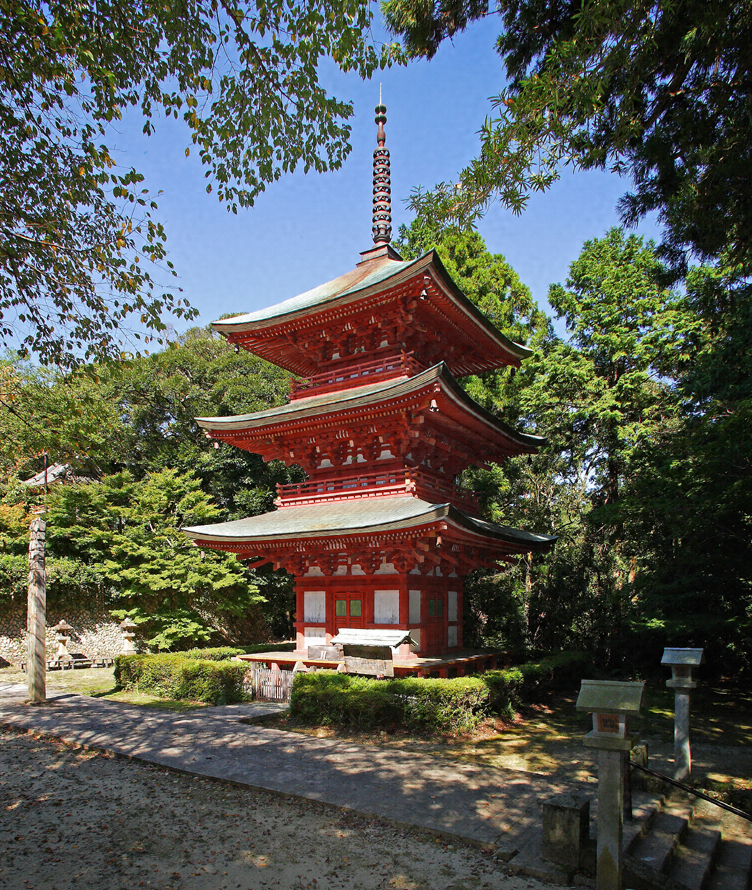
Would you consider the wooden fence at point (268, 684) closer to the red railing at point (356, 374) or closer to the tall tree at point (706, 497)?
the red railing at point (356, 374)

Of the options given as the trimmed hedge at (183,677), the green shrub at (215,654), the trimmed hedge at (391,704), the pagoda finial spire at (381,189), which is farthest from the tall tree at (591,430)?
the trimmed hedge at (183,677)

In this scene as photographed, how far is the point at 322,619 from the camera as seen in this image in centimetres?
1647

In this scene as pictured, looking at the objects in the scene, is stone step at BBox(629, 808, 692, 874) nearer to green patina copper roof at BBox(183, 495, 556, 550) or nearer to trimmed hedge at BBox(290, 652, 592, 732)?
trimmed hedge at BBox(290, 652, 592, 732)

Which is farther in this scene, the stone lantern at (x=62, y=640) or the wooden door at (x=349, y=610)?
the stone lantern at (x=62, y=640)

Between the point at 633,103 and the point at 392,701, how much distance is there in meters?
10.6

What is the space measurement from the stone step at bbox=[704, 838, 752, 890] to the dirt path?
8.03ft

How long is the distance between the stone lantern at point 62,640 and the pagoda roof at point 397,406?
34.5ft

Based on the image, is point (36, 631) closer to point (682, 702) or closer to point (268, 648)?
point (268, 648)

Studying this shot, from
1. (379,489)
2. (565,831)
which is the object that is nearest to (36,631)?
(379,489)

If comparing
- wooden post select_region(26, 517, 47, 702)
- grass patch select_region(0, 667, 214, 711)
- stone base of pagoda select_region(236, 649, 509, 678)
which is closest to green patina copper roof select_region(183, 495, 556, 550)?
stone base of pagoda select_region(236, 649, 509, 678)

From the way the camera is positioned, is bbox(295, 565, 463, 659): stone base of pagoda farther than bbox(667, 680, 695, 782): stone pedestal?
Yes

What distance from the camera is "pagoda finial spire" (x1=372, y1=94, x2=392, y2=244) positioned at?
20.2 m

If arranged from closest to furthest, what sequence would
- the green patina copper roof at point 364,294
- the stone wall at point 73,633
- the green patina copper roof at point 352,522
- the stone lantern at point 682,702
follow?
the stone lantern at point 682,702 → the green patina copper roof at point 352,522 → the green patina copper roof at point 364,294 → the stone wall at point 73,633

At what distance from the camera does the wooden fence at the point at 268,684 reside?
14.2 m
